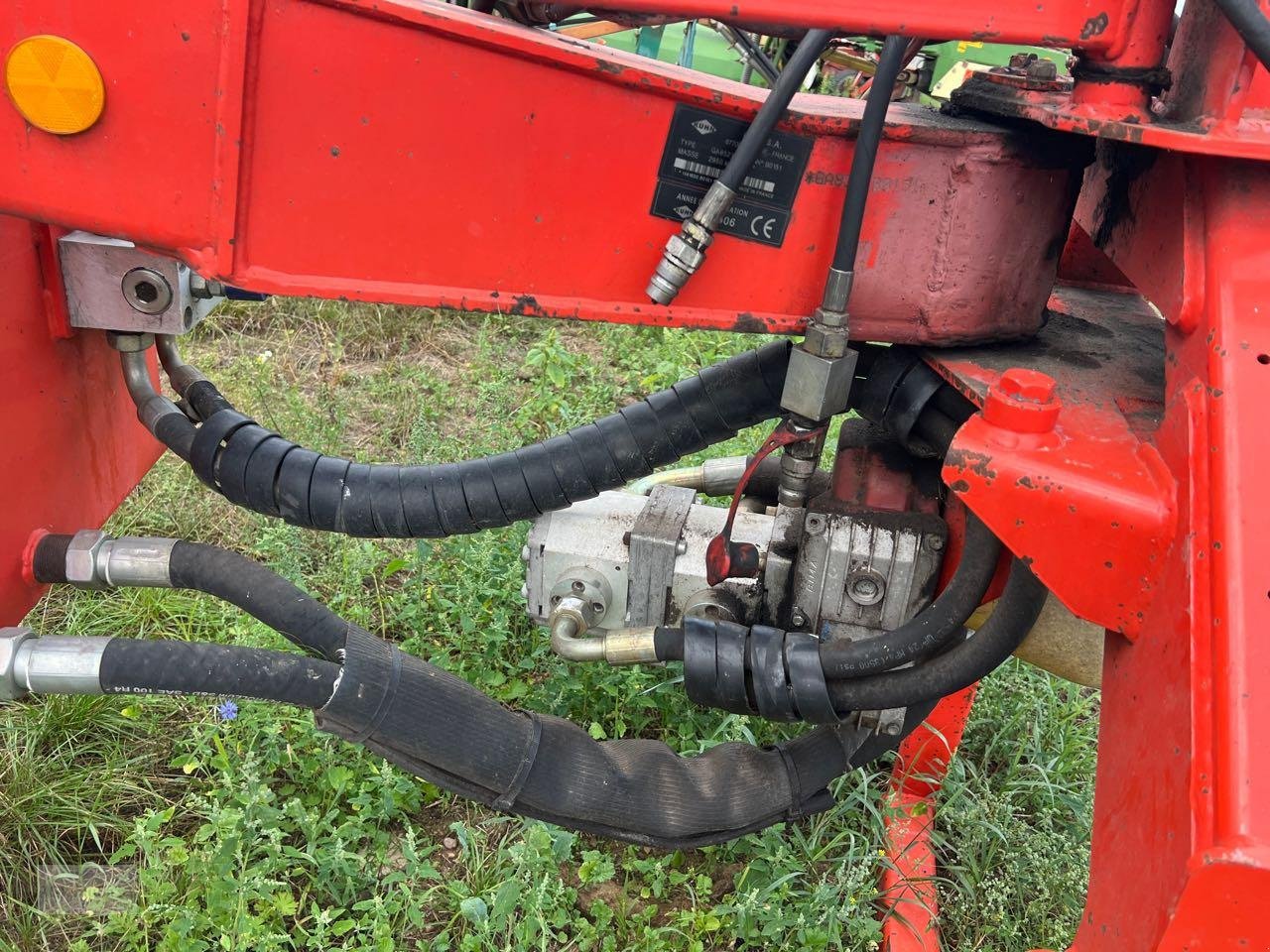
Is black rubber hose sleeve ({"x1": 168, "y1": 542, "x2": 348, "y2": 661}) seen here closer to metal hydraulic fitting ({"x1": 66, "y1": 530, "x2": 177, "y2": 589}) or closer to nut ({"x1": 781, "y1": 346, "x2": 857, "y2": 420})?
metal hydraulic fitting ({"x1": 66, "y1": 530, "x2": 177, "y2": 589})

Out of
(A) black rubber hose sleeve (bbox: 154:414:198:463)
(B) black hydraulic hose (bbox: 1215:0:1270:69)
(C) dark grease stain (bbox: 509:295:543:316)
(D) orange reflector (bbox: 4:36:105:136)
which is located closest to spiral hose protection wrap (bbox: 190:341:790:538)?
(A) black rubber hose sleeve (bbox: 154:414:198:463)

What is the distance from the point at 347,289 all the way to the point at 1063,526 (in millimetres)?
949

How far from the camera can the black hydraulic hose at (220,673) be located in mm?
1611

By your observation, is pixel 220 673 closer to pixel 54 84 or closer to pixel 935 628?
pixel 54 84

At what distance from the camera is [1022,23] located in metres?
1.19

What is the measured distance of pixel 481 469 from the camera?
1948 mm

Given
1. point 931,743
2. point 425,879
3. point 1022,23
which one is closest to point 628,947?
point 425,879

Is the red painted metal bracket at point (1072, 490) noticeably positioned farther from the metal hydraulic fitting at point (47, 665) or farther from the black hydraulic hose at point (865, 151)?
the metal hydraulic fitting at point (47, 665)

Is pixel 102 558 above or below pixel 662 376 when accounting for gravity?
above

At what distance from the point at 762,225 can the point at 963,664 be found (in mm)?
711

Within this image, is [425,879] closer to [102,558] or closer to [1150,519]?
[102,558]

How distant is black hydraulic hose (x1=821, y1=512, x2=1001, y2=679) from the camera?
1.52 meters

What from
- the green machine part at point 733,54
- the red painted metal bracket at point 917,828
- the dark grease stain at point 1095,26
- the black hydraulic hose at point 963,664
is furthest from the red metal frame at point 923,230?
the green machine part at point 733,54

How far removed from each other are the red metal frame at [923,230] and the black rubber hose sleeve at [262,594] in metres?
0.64
